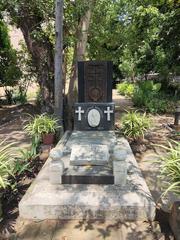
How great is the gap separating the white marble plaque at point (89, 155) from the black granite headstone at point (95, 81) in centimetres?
197

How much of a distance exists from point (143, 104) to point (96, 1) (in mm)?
6579

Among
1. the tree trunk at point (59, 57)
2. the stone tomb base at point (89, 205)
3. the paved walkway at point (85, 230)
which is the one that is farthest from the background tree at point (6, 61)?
the paved walkway at point (85, 230)

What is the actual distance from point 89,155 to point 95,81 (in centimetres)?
248

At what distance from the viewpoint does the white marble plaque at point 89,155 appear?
4.37m

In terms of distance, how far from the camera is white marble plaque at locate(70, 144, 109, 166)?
4371mm

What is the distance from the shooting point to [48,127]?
6062 millimetres

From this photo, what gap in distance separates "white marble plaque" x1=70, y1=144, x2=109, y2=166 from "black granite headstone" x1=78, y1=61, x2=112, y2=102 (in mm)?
1970

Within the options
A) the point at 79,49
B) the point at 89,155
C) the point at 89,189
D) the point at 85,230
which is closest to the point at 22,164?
the point at 89,155

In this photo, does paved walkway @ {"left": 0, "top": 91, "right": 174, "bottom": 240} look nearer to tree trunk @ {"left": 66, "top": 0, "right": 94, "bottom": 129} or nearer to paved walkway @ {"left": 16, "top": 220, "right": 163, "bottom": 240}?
paved walkway @ {"left": 16, "top": 220, "right": 163, "bottom": 240}

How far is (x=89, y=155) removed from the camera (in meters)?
4.52

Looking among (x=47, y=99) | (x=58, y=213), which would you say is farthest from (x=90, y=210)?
(x=47, y=99)

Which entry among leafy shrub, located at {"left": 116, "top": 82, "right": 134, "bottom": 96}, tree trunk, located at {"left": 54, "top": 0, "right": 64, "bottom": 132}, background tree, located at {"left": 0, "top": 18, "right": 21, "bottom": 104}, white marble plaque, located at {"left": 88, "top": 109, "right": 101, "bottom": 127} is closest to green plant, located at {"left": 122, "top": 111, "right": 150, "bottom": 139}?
white marble plaque, located at {"left": 88, "top": 109, "right": 101, "bottom": 127}

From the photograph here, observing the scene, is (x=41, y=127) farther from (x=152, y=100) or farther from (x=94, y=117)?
(x=152, y=100)

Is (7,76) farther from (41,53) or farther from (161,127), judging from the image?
(161,127)
